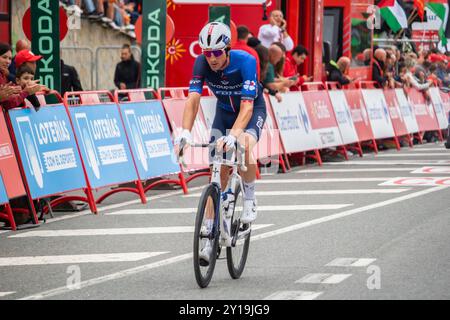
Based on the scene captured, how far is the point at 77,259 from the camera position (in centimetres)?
1076

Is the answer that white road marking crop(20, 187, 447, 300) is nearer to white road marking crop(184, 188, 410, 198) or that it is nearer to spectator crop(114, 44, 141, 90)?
white road marking crop(184, 188, 410, 198)

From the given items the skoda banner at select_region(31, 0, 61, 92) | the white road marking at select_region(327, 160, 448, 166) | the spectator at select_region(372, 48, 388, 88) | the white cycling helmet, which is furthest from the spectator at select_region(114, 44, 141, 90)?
the white cycling helmet

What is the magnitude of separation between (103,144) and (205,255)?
5.88 meters

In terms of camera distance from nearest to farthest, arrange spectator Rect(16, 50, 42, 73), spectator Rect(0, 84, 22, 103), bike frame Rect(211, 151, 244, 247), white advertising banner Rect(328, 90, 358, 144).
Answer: bike frame Rect(211, 151, 244, 247), spectator Rect(0, 84, 22, 103), spectator Rect(16, 50, 42, 73), white advertising banner Rect(328, 90, 358, 144)

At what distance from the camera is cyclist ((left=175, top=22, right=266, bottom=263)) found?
31.2 feet

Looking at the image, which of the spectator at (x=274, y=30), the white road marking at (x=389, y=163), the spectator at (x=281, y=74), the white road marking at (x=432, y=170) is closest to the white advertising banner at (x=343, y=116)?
the white road marking at (x=389, y=163)

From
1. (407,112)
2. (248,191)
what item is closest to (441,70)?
(407,112)

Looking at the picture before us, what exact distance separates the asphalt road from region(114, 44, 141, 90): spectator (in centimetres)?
646

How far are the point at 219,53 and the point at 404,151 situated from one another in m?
16.0

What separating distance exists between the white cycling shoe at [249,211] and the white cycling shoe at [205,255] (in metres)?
0.83

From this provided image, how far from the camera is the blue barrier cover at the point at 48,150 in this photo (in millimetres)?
13148

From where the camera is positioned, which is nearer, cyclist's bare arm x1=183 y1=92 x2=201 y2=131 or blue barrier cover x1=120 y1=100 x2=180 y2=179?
cyclist's bare arm x1=183 y1=92 x2=201 y2=131

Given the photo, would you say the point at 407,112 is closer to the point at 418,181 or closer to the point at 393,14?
the point at 418,181
